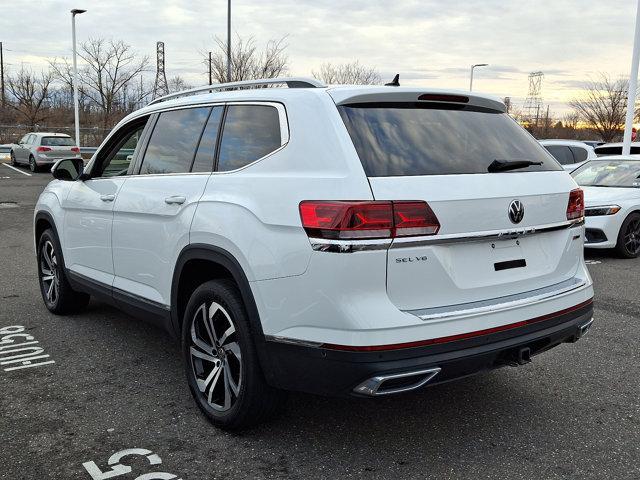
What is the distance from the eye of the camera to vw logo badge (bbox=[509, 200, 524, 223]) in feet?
9.77

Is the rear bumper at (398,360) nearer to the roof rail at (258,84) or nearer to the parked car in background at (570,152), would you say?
the roof rail at (258,84)

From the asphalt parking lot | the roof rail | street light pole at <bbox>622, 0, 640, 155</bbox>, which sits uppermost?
street light pole at <bbox>622, 0, 640, 155</bbox>

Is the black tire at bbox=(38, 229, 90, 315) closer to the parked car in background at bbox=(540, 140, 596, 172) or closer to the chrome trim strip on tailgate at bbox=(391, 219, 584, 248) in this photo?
the chrome trim strip on tailgate at bbox=(391, 219, 584, 248)

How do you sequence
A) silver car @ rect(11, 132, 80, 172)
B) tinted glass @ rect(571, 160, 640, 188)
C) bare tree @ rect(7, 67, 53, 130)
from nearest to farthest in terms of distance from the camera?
tinted glass @ rect(571, 160, 640, 188) → silver car @ rect(11, 132, 80, 172) → bare tree @ rect(7, 67, 53, 130)

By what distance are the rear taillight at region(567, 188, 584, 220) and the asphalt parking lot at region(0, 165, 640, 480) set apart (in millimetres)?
1142

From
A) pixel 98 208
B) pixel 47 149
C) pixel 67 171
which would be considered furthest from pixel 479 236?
pixel 47 149

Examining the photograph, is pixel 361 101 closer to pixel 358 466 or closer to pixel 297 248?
pixel 297 248

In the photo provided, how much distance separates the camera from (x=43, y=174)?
24078 millimetres

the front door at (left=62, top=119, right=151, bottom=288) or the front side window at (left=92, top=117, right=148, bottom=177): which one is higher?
the front side window at (left=92, top=117, right=148, bottom=177)

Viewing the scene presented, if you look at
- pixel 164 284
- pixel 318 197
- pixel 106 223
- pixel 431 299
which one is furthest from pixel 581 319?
pixel 106 223

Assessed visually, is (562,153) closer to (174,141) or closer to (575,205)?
(575,205)

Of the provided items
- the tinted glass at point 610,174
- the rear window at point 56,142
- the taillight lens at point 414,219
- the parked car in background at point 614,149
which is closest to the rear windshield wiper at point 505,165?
the taillight lens at point 414,219

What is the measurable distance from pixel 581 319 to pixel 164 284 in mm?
2360

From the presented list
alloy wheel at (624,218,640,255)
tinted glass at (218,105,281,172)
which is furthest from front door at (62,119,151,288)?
alloy wheel at (624,218,640,255)
